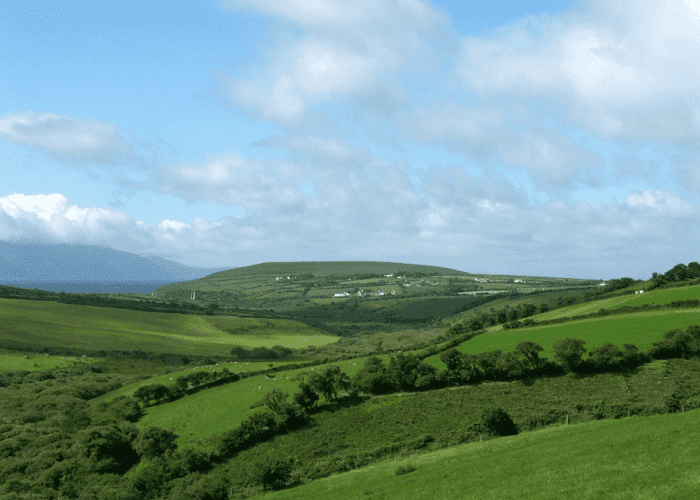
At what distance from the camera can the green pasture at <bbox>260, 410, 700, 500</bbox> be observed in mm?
24047

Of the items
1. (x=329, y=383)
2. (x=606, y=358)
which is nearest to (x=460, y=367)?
(x=329, y=383)

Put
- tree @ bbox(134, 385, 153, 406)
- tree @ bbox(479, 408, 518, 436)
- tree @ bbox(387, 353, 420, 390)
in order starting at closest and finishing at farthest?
tree @ bbox(479, 408, 518, 436), tree @ bbox(387, 353, 420, 390), tree @ bbox(134, 385, 153, 406)

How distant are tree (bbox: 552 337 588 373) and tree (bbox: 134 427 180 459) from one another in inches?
2186

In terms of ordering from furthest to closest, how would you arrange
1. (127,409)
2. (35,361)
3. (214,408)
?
(35,361) < (127,409) < (214,408)

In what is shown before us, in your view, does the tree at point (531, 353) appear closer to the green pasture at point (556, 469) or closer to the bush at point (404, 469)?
the green pasture at point (556, 469)

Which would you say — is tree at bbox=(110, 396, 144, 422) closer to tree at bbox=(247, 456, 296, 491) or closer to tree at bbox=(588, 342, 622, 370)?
tree at bbox=(247, 456, 296, 491)

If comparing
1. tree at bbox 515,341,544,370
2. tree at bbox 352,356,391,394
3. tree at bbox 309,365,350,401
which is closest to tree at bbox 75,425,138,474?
tree at bbox 309,365,350,401

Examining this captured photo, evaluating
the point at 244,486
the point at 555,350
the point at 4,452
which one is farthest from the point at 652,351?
the point at 4,452

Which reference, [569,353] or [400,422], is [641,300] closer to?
[569,353]

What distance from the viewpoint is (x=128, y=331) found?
161 meters

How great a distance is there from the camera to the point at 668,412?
1750 inches

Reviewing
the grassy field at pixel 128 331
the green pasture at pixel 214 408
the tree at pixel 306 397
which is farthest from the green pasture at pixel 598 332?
the grassy field at pixel 128 331

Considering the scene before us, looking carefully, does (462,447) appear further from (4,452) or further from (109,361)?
(109,361)

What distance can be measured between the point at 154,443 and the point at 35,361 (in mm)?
78130
